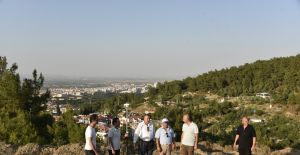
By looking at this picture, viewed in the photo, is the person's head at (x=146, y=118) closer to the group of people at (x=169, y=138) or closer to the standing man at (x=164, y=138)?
the group of people at (x=169, y=138)

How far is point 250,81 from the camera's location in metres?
61.5

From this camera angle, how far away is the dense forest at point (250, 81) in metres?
55.1

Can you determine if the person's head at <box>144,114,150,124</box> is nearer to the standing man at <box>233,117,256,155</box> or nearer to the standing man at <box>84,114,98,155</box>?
the standing man at <box>84,114,98,155</box>

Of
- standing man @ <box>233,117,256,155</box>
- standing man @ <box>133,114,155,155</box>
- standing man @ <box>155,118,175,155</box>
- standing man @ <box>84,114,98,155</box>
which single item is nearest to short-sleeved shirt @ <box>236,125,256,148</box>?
standing man @ <box>233,117,256,155</box>

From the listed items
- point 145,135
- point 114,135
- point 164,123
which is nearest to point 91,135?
point 114,135

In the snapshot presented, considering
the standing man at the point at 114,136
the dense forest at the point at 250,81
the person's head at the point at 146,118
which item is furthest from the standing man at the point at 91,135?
the dense forest at the point at 250,81

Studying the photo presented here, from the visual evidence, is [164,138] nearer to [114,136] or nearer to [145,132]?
[145,132]

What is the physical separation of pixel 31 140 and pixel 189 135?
9.90 meters

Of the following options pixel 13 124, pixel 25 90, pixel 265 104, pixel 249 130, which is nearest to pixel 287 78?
pixel 265 104

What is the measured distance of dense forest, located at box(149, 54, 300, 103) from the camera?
55119 millimetres

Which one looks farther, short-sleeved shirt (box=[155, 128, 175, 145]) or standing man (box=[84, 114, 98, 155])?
short-sleeved shirt (box=[155, 128, 175, 145])

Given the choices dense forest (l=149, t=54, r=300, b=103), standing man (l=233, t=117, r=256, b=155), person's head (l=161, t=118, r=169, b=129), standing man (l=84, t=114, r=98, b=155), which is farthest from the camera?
dense forest (l=149, t=54, r=300, b=103)

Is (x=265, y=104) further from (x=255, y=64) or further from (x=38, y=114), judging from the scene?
(x=38, y=114)

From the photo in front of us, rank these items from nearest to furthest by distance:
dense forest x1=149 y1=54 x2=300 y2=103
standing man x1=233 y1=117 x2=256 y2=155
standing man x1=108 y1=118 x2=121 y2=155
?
1. standing man x1=108 y1=118 x2=121 y2=155
2. standing man x1=233 y1=117 x2=256 y2=155
3. dense forest x1=149 y1=54 x2=300 y2=103
